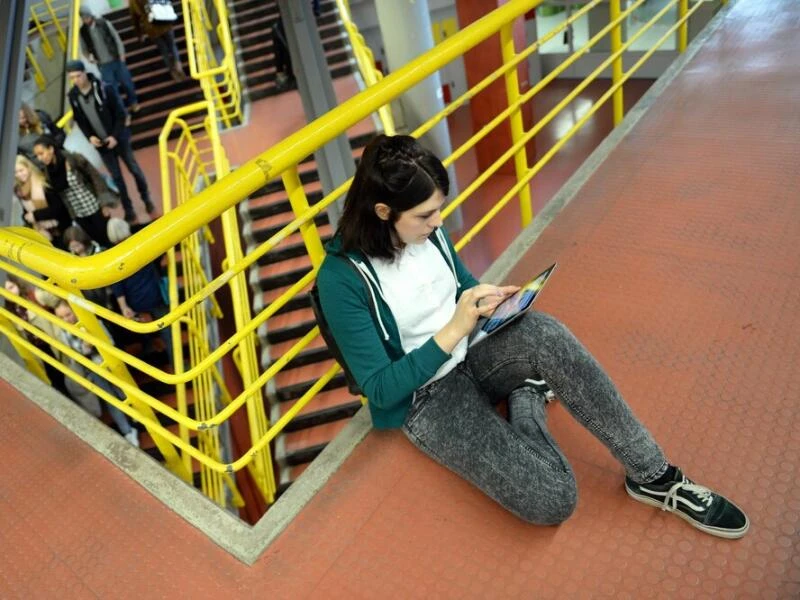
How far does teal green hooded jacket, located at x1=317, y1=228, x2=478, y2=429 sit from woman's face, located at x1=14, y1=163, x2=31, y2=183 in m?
3.57

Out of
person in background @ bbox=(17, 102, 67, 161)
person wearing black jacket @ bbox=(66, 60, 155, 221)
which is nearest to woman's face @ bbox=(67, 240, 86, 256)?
person in background @ bbox=(17, 102, 67, 161)

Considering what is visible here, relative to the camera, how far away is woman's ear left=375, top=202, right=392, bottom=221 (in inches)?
61.1

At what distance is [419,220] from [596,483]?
3.04 ft

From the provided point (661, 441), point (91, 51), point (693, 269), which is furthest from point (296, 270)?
point (661, 441)

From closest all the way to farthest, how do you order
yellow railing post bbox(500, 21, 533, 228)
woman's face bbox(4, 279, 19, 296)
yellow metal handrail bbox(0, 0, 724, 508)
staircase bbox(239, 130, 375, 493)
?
1. yellow metal handrail bbox(0, 0, 724, 508)
2. yellow railing post bbox(500, 21, 533, 228)
3. woman's face bbox(4, 279, 19, 296)
4. staircase bbox(239, 130, 375, 493)

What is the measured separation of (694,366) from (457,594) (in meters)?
1.11

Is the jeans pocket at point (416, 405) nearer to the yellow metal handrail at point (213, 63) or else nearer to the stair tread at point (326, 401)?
the stair tread at point (326, 401)

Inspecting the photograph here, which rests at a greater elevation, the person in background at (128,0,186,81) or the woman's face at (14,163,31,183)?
the person in background at (128,0,186,81)

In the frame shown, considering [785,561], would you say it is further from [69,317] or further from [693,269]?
[69,317]

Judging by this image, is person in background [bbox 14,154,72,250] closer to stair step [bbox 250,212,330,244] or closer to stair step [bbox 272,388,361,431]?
stair step [bbox 250,212,330,244]

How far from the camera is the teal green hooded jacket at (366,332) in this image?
1.57 metres

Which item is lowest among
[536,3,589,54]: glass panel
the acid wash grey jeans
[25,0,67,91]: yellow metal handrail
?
[536,3,589,54]: glass panel

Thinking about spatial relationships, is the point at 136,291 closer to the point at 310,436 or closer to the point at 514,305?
the point at 310,436

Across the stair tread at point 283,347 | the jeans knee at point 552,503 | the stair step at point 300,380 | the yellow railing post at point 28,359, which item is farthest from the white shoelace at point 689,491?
the stair tread at point 283,347
